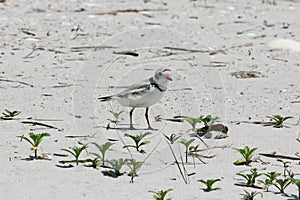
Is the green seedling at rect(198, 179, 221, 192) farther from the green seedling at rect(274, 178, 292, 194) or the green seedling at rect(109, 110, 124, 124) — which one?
the green seedling at rect(109, 110, 124, 124)

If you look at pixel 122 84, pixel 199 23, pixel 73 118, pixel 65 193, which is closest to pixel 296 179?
pixel 65 193

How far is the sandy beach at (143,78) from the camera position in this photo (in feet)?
14.1

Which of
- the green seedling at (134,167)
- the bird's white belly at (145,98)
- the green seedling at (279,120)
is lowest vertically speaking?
the green seedling at (134,167)

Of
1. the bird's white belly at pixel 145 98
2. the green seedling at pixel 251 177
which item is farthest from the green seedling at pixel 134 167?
the bird's white belly at pixel 145 98

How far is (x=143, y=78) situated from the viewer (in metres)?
7.10

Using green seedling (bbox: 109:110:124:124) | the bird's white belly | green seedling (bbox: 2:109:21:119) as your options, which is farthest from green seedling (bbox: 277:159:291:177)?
green seedling (bbox: 2:109:21:119)

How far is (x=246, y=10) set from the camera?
10773 millimetres

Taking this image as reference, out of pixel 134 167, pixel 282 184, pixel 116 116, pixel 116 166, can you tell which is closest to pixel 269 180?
pixel 282 184

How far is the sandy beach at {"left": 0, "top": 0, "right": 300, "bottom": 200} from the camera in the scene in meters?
4.31

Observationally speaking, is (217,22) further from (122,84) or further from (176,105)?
(176,105)

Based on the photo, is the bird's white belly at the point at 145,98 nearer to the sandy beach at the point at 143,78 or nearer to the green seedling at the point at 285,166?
the sandy beach at the point at 143,78

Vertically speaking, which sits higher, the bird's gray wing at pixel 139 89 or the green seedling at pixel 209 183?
the bird's gray wing at pixel 139 89

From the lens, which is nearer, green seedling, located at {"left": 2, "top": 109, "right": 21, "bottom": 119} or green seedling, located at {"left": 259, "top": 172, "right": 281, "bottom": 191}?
green seedling, located at {"left": 259, "top": 172, "right": 281, "bottom": 191}

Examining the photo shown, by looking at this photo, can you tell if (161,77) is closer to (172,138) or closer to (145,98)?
(145,98)
